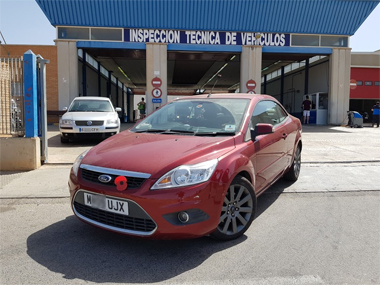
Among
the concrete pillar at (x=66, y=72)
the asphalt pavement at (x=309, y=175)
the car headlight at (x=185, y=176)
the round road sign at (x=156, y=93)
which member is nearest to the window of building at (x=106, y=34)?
the concrete pillar at (x=66, y=72)

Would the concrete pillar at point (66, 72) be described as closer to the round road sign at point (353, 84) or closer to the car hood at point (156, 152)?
the car hood at point (156, 152)

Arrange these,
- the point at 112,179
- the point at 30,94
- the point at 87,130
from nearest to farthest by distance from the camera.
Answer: the point at 112,179 < the point at 30,94 < the point at 87,130

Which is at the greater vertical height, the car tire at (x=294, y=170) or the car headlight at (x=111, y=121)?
the car headlight at (x=111, y=121)

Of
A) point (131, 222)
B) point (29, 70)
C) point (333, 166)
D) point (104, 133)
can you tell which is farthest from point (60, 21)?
point (131, 222)

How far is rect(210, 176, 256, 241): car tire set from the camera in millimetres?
2961

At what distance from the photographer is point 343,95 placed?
738 inches

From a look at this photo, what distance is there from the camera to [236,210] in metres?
3.09

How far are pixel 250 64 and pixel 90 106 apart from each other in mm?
10667

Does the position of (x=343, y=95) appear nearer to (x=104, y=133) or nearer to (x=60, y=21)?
(x=104, y=133)

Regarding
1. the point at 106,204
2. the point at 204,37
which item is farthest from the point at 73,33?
the point at 106,204

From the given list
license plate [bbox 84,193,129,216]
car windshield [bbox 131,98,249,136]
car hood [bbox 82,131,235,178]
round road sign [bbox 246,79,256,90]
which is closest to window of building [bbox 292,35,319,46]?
round road sign [bbox 246,79,256,90]

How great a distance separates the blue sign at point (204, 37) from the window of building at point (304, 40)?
47 centimetres

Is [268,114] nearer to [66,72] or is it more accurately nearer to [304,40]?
[66,72]

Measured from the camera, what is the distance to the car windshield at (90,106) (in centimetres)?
1026
